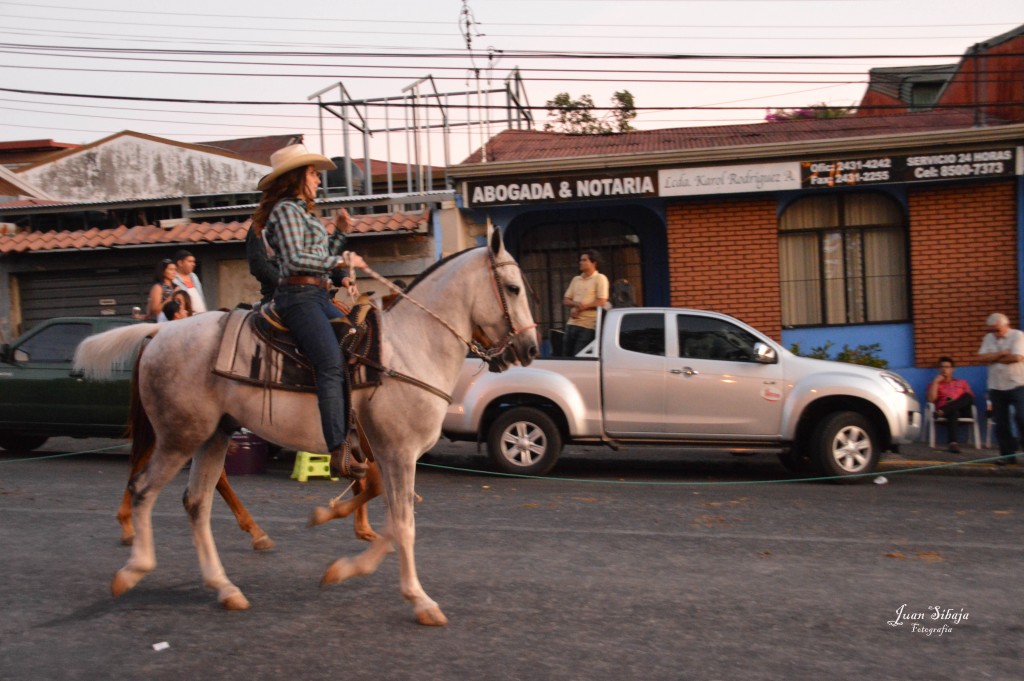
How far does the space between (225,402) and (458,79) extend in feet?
48.6

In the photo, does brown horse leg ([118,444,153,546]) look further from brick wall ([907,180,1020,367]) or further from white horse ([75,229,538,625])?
brick wall ([907,180,1020,367])

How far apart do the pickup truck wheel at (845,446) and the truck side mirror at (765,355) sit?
878 mm

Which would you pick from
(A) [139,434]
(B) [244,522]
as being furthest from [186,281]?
(A) [139,434]

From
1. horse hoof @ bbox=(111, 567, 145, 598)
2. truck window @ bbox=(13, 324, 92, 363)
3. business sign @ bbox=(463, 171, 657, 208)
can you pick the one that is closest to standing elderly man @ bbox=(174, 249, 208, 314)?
truck window @ bbox=(13, 324, 92, 363)

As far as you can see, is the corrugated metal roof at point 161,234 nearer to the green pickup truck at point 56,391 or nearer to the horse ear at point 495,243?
the green pickup truck at point 56,391

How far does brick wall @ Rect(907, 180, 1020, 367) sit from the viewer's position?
16359 mm

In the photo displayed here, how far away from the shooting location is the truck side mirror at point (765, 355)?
1112 cm

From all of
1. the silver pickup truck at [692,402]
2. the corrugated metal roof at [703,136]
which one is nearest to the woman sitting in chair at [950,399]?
the silver pickup truck at [692,402]

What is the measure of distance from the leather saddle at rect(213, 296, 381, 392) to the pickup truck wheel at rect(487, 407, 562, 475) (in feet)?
18.3

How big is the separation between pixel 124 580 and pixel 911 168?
14241mm

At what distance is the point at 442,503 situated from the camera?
946cm

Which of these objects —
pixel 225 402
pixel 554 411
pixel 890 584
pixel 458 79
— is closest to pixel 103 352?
pixel 225 402

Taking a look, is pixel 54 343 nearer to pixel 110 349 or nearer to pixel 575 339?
pixel 575 339

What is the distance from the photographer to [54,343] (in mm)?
12234
